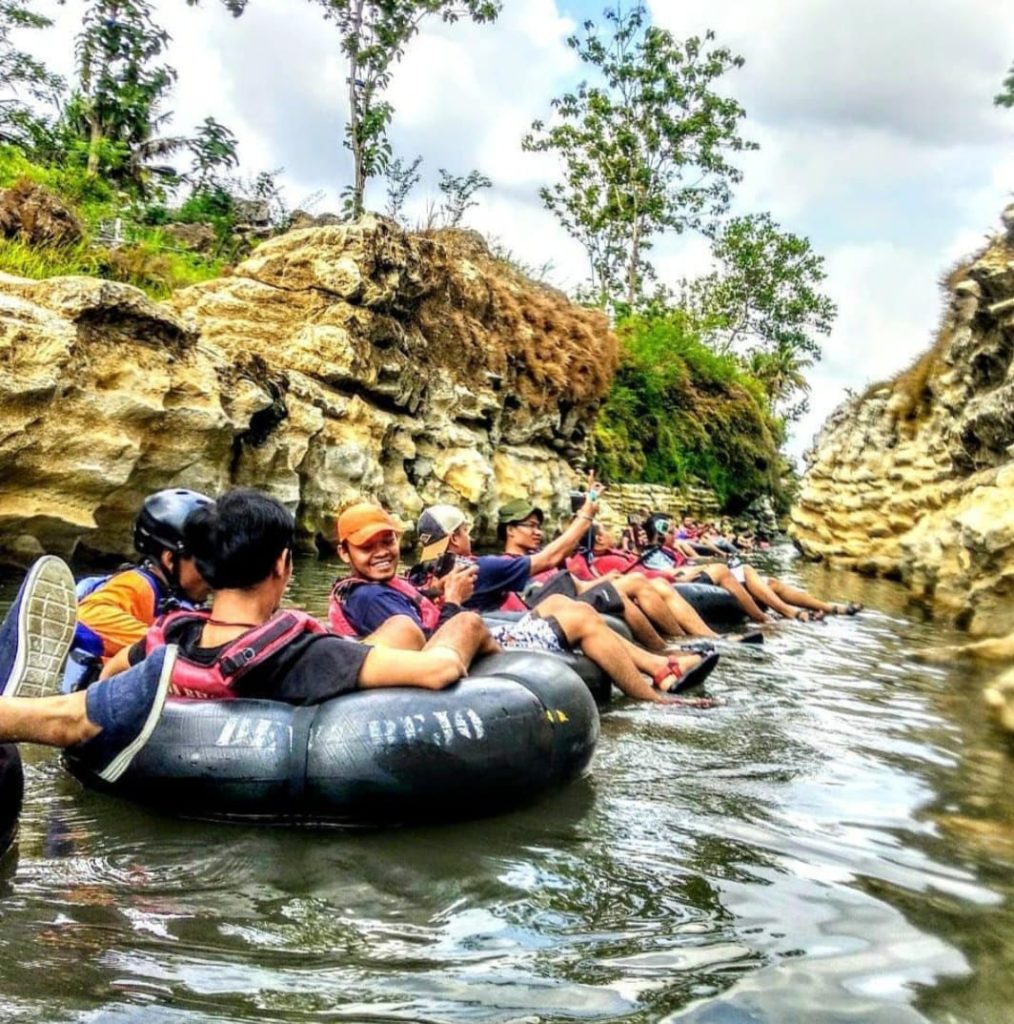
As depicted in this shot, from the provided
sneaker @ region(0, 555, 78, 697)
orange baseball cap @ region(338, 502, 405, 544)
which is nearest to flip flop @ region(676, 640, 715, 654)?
orange baseball cap @ region(338, 502, 405, 544)

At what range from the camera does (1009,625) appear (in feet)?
24.4

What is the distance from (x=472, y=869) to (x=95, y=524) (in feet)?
22.1

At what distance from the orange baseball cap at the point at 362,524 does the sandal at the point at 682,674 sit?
6.36ft

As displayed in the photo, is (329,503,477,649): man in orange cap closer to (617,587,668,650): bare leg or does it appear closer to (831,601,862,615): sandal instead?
(617,587,668,650): bare leg

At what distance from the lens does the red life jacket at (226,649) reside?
3.27 meters

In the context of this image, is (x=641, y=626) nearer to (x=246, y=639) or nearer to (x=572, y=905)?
(x=246, y=639)

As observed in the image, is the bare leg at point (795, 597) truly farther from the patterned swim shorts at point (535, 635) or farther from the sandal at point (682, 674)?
the patterned swim shorts at point (535, 635)

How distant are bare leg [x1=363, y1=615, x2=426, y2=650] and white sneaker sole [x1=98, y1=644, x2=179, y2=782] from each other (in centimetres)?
126

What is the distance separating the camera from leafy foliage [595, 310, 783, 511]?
24.3 metres

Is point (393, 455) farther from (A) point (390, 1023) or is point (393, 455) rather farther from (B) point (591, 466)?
(A) point (390, 1023)

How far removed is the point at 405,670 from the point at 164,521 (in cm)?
116

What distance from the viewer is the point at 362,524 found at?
169 inches

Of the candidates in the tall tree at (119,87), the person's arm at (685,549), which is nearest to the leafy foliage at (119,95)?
the tall tree at (119,87)

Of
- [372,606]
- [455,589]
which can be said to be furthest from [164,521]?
[455,589]
